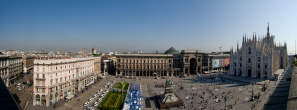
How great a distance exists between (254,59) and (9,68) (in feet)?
343

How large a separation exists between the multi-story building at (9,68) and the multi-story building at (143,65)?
1807 inches

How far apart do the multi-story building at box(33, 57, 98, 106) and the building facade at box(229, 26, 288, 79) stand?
72.1 metres

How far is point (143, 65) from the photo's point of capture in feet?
311

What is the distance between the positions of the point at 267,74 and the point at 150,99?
5646 centimetres

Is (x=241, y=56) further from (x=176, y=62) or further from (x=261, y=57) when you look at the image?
(x=176, y=62)

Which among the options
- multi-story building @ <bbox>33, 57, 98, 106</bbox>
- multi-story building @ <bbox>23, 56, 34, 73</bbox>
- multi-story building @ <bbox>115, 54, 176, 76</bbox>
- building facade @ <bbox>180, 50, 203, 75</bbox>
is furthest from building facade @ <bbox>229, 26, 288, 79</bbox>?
multi-story building @ <bbox>23, 56, 34, 73</bbox>

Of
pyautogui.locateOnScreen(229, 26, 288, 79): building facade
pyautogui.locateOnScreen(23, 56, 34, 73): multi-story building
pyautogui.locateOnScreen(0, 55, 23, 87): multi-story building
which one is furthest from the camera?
pyautogui.locateOnScreen(23, 56, 34, 73): multi-story building

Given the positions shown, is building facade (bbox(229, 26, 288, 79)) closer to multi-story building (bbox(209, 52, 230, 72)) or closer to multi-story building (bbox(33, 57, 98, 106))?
multi-story building (bbox(209, 52, 230, 72))

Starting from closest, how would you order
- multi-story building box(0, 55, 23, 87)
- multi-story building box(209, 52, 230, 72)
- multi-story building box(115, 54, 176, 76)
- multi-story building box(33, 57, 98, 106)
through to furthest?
1. multi-story building box(33, 57, 98, 106)
2. multi-story building box(0, 55, 23, 87)
3. multi-story building box(115, 54, 176, 76)
4. multi-story building box(209, 52, 230, 72)

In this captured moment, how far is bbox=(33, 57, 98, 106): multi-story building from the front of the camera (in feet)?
145

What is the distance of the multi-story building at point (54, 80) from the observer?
44094 mm

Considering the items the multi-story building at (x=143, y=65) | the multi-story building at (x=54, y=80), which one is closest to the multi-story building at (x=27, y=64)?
the multi-story building at (x=143, y=65)

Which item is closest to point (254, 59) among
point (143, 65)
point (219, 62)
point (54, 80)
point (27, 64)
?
point (219, 62)

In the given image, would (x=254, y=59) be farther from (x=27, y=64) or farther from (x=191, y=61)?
(x=27, y=64)
